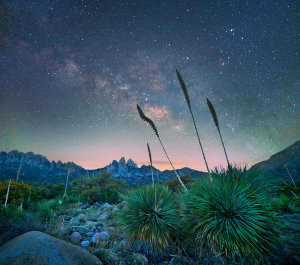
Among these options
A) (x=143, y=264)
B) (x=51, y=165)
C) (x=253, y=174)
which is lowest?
(x=143, y=264)

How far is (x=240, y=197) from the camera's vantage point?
338 cm

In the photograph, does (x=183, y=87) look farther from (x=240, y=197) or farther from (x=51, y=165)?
(x=51, y=165)

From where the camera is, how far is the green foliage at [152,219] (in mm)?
3771

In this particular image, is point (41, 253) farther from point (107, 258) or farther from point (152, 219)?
point (152, 219)

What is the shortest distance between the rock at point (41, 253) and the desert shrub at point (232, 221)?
2.34 meters

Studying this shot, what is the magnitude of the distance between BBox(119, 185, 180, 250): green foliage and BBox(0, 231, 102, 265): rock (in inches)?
48.0

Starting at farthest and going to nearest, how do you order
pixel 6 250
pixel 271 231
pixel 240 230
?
pixel 271 231 → pixel 240 230 → pixel 6 250

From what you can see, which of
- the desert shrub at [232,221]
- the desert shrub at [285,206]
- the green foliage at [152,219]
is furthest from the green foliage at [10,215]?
the desert shrub at [285,206]

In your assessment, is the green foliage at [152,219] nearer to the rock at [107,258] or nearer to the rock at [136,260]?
the rock at [136,260]

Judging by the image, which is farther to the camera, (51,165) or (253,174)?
(51,165)

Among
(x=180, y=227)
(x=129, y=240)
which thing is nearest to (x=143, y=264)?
(x=129, y=240)

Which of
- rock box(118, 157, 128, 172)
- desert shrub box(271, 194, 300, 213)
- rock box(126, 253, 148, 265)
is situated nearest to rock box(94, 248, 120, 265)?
rock box(126, 253, 148, 265)

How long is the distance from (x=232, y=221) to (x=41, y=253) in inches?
145

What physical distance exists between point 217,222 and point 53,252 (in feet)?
10.5
